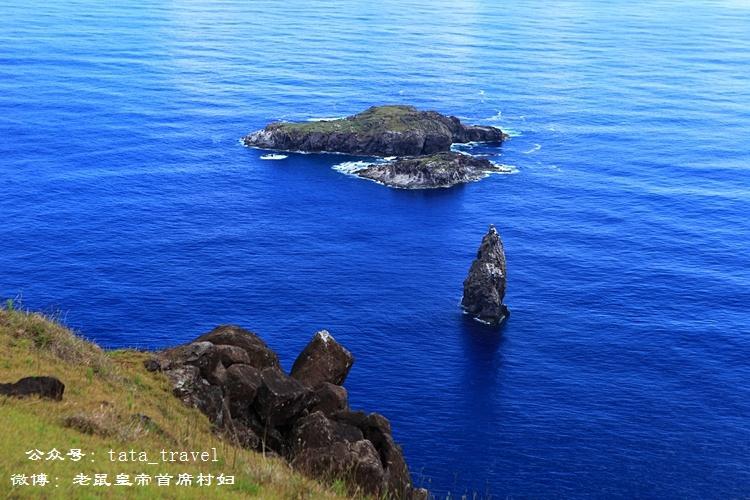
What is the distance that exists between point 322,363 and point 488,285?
85.0 metres

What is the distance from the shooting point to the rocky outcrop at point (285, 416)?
1416 inches

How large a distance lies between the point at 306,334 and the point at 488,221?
209 ft

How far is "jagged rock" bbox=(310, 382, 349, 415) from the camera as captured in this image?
137 ft

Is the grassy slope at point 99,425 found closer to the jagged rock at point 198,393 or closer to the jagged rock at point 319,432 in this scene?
the jagged rock at point 198,393

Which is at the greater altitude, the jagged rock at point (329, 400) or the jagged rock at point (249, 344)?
the jagged rock at point (249, 344)

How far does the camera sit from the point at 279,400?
39312mm

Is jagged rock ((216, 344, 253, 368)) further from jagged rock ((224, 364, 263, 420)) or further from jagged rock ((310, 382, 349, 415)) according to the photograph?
jagged rock ((310, 382, 349, 415))

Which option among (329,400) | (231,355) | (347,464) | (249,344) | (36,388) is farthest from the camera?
(249,344)

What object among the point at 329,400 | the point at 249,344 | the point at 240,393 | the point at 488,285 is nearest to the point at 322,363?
the point at 249,344

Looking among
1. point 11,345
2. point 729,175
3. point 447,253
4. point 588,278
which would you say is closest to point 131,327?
point 447,253

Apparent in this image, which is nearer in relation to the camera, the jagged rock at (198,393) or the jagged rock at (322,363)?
the jagged rock at (198,393)

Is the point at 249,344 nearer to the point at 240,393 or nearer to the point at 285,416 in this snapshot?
the point at 240,393

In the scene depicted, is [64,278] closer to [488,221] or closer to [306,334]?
[306,334]

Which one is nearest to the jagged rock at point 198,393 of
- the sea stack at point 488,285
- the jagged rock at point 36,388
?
the jagged rock at point 36,388
